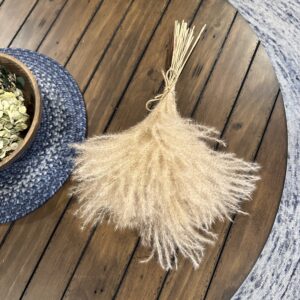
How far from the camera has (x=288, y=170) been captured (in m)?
1.29

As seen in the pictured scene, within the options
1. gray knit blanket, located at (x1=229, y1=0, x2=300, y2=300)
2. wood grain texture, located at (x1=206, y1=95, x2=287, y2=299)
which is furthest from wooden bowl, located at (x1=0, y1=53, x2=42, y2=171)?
gray knit blanket, located at (x1=229, y1=0, x2=300, y2=300)

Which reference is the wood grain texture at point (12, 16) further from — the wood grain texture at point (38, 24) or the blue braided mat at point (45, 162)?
the blue braided mat at point (45, 162)

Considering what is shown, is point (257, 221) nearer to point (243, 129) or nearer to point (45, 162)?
point (243, 129)

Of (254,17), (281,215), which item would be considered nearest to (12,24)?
(254,17)

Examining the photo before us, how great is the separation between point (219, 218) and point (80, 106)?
1.32 ft

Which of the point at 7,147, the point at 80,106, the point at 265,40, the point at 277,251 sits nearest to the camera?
the point at 7,147

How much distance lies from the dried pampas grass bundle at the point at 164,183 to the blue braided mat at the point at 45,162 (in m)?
0.06

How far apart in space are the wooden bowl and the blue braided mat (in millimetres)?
59

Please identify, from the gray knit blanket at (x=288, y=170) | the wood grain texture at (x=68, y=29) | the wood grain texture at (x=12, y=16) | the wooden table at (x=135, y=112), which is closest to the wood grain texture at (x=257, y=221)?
the wooden table at (x=135, y=112)

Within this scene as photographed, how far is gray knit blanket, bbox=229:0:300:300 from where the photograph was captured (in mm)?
1236

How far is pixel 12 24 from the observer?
1.05 meters

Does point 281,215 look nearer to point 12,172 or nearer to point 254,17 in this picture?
point 254,17

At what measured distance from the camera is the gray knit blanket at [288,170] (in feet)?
Answer: 4.06

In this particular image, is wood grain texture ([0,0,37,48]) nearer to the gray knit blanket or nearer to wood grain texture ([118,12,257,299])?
wood grain texture ([118,12,257,299])
